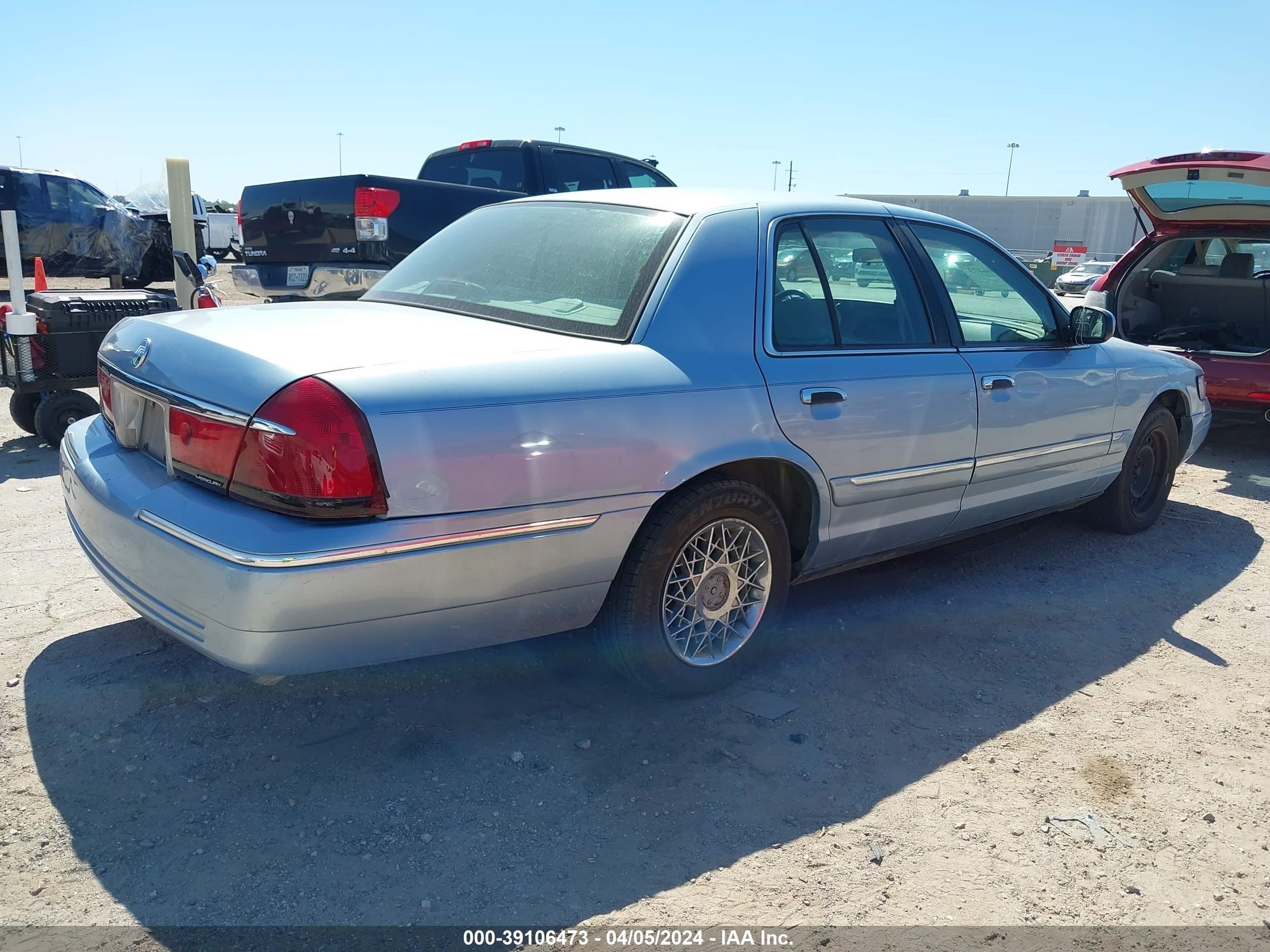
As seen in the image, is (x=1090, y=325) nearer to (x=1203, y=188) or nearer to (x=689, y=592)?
(x=689, y=592)

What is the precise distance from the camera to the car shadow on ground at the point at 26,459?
5.62m

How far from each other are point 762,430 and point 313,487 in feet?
4.62

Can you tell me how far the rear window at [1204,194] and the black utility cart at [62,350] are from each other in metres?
6.91

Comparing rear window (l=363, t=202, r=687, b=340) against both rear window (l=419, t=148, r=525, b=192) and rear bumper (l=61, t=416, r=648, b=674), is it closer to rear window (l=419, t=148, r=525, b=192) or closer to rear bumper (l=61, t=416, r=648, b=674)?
rear bumper (l=61, t=416, r=648, b=674)

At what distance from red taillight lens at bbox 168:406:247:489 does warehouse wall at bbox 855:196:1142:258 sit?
182 ft

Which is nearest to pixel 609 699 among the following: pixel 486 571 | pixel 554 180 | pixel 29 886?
pixel 486 571

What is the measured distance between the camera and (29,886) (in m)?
2.31

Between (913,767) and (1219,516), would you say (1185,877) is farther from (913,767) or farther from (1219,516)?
(1219,516)

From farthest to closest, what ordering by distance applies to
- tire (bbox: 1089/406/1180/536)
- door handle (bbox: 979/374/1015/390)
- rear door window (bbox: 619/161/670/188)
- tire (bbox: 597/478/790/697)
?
rear door window (bbox: 619/161/670/188)
tire (bbox: 1089/406/1180/536)
door handle (bbox: 979/374/1015/390)
tire (bbox: 597/478/790/697)

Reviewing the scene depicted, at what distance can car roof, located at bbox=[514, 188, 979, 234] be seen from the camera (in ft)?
11.1

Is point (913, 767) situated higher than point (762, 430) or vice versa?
point (762, 430)

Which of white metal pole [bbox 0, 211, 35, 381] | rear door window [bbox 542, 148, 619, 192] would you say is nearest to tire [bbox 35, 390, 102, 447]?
white metal pole [bbox 0, 211, 35, 381]

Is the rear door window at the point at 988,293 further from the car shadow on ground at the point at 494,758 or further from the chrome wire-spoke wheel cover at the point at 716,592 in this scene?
the chrome wire-spoke wheel cover at the point at 716,592

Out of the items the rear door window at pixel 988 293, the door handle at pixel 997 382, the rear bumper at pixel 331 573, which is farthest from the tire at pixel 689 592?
the rear door window at pixel 988 293
